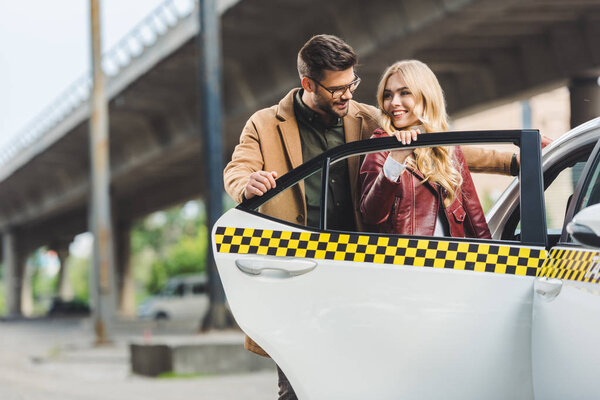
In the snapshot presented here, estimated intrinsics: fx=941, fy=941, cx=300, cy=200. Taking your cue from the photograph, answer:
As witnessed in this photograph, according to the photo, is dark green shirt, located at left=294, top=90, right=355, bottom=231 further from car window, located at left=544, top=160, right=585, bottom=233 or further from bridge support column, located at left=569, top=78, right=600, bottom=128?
bridge support column, located at left=569, top=78, right=600, bottom=128

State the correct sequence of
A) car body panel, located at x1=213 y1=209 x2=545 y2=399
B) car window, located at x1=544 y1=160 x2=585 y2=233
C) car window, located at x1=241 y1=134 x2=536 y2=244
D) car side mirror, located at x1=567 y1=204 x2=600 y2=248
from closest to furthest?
car side mirror, located at x1=567 y1=204 x2=600 y2=248
car body panel, located at x1=213 y1=209 x2=545 y2=399
car window, located at x1=241 y1=134 x2=536 y2=244
car window, located at x1=544 y1=160 x2=585 y2=233

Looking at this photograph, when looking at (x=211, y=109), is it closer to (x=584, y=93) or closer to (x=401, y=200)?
(x=584, y=93)

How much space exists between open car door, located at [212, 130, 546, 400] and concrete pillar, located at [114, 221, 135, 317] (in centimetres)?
5448

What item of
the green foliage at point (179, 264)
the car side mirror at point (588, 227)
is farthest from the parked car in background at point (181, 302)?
the green foliage at point (179, 264)

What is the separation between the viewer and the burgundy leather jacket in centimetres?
325

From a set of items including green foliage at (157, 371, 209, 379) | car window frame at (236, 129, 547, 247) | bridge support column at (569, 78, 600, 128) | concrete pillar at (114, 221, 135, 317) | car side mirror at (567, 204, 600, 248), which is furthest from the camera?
concrete pillar at (114, 221, 135, 317)

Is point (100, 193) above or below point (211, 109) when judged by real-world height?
below

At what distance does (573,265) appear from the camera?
2920 millimetres

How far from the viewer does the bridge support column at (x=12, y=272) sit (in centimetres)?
6188

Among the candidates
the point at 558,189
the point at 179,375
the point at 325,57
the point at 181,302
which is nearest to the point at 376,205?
the point at 325,57

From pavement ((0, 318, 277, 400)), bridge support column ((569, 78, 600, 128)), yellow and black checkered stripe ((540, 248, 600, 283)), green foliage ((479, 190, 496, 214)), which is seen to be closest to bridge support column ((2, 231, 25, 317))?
green foliage ((479, 190, 496, 214))

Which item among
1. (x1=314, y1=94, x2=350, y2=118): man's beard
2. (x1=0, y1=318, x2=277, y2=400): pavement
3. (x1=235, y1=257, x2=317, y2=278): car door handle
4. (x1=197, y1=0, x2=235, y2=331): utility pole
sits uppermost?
(x1=197, y1=0, x2=235, y2=331): utility pole

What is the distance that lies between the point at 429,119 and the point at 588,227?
91 centimetres

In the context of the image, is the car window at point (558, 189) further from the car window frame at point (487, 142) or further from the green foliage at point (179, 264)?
the green foliage at point (179, 264)
